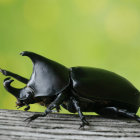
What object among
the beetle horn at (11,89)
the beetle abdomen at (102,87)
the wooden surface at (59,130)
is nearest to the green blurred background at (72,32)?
the beetle abdomen at (102,87)

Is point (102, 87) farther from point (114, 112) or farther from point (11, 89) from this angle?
point (11, 89)

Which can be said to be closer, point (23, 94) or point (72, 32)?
point (23, 94)

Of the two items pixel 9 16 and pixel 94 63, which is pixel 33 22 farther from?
pixel 94 63

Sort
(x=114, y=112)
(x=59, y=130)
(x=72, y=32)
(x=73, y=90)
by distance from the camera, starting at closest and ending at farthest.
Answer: (x=59, y=130), (x=114, y=112), (x=73, y=90), (x=72, y=32)

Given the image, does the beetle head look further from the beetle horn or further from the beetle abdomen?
the beetle abdomen

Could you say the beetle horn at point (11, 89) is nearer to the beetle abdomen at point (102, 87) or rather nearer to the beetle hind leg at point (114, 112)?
the beetle abdomen at point (102, 87)

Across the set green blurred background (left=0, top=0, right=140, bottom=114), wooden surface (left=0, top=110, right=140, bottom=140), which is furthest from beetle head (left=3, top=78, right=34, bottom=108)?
green blurred background (left=0, top=0, right=140, bottom=114)

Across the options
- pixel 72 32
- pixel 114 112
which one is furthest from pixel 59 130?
pixel 72 32
